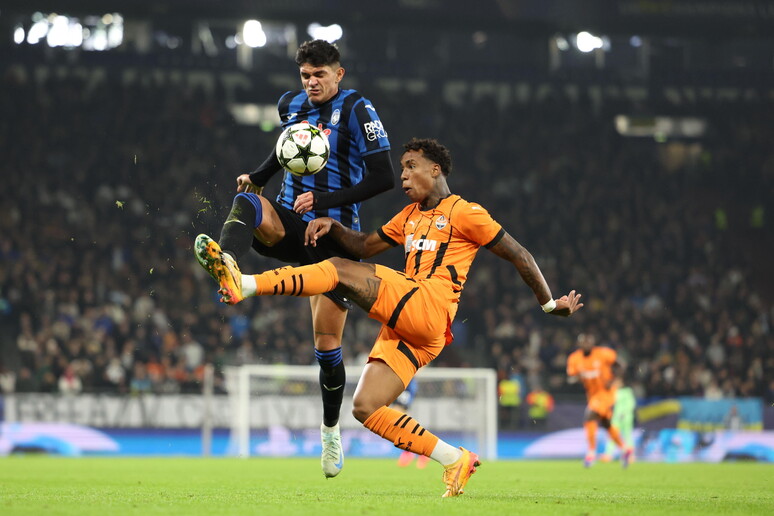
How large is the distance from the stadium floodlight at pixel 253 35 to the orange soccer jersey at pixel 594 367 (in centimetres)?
1252

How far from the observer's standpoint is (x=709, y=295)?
72.5ft

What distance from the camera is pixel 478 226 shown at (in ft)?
20.7

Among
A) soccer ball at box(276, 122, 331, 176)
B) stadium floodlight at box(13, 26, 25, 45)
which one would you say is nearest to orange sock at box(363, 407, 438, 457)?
soccer ball at box(276, 122, 331, 176)

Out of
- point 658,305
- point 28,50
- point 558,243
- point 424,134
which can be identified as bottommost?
point 658,305

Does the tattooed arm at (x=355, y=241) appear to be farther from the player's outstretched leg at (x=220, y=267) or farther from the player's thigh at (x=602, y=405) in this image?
the player's thigh at (x=602, y=405)

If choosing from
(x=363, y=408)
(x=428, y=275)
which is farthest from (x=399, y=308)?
(x=363, y=408)

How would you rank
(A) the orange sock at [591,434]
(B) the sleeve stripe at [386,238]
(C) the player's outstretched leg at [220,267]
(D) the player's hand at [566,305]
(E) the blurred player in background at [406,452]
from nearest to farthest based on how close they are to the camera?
(C) the player's outstretched leg at [220,267] < (D) the player's hand at [566,305] < (B) the sleeve stripe at [386,238] < (E) the blurred player in background at [406,452] < (A) the orange sock at [591,434]

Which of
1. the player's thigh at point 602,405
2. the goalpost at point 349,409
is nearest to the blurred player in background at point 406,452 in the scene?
the goalpost at point 349,409

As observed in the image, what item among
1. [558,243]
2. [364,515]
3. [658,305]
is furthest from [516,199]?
[364,515]

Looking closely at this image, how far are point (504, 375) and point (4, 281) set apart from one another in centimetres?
933

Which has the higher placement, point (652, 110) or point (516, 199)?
point (652, 110)

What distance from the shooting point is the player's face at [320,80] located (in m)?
6.53

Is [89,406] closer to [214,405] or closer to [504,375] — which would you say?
[214,405]

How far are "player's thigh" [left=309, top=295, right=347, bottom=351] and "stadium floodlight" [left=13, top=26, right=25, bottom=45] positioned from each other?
17.9 meters
